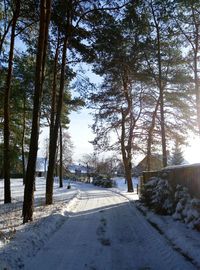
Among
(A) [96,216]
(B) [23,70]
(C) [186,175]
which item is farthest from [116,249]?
(B) [23,70]

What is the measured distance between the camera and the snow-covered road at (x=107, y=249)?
22.0ft

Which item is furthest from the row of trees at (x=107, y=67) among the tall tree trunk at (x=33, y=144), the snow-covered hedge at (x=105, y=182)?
the snow-covered hedge at (x=105, y=182)

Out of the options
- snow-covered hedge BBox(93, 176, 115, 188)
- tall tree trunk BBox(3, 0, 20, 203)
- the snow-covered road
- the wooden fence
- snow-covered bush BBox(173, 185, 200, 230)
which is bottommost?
the snow-covered road

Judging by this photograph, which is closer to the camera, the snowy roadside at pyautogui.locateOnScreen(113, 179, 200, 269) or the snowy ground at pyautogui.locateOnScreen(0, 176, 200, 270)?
the snowy ground at pyautogui.locateOnScreen(0, 176, 200, 270)

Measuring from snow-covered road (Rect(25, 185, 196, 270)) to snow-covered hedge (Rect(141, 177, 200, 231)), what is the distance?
0.94 meters

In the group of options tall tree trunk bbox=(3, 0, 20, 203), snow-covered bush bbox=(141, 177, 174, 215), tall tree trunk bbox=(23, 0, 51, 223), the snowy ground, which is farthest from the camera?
tall tree trunk bbox=(3, 0, 20, 203)

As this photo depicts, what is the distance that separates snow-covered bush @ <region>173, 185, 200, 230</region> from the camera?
381 inches

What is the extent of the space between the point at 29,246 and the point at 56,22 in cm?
1178

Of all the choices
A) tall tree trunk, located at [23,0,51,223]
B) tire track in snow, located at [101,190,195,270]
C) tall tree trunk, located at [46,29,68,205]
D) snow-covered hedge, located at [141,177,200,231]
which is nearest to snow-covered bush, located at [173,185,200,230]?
snow-covered hedge, located at [141,177,200,231]

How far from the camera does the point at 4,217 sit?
1365cm

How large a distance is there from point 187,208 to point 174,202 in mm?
1946

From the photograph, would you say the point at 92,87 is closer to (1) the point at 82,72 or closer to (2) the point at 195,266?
(1) the point at 82,72

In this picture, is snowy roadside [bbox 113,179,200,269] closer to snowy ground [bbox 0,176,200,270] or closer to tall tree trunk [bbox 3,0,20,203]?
snowy ground [bbox 0,176,200,270]

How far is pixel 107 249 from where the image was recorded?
8.12 m
